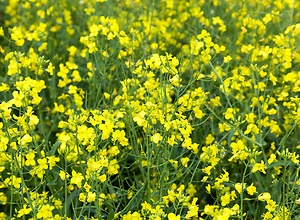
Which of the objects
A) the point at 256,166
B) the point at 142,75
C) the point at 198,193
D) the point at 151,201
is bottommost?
the point at 198,193

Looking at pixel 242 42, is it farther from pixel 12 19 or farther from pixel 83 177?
pixel 83 177

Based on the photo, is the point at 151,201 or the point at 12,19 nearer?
the point at 151,201

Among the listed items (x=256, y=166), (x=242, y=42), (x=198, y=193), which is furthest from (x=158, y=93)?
(x=242, y=42)

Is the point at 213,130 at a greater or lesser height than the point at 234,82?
lesser

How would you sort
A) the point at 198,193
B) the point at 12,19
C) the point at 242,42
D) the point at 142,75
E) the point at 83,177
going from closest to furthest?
the point at 83,177 → the point at 142,75 → the point at 198,193 → the point at 242,42 → the point at 12,19

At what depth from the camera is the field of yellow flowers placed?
2.20 m

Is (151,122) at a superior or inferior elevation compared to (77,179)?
superior

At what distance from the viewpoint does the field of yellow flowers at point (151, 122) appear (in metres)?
2.20

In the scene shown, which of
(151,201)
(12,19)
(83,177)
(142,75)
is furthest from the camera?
(12,19)

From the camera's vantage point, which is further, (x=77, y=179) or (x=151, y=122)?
(x=151, y=122)

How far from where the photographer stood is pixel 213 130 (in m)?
2.87

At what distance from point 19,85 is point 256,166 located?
0.91 meters

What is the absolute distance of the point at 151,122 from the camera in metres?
2.29

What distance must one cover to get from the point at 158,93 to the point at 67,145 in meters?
0.44
